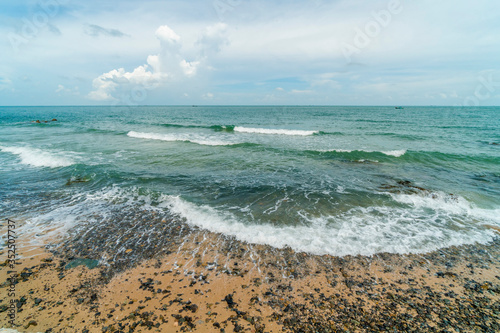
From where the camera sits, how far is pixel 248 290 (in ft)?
16.5

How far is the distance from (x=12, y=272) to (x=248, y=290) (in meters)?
6.03

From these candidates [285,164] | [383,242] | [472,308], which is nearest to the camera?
[472,308]

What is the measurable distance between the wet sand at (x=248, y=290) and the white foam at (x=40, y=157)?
1101 centimetres

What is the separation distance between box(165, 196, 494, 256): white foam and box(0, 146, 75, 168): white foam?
1201 cm

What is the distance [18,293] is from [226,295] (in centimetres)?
470

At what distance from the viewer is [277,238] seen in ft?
23.1

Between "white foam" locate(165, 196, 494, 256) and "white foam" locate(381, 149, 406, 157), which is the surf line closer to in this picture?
"white foam" locate(165, 196, 494, 256)

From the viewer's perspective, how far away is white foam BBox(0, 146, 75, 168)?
601 inches

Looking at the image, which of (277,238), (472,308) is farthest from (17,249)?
(472,308)

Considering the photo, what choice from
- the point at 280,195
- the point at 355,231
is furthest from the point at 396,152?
the point at 355,231

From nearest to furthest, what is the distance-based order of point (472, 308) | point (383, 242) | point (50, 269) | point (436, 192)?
point (472, 308) < point (50, 269) < point (383, 242) < point (436, 192)

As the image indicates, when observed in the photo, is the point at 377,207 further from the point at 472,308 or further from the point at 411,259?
the point at 472,308

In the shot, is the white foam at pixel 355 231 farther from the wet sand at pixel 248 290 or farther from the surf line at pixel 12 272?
the surf line at pixel 12 272

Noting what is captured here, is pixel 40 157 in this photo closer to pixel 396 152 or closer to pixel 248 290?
pixel 248 290
